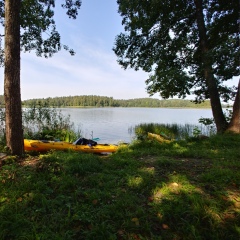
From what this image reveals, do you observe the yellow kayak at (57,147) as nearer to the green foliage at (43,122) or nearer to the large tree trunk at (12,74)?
the large tree trunk at (12,74)

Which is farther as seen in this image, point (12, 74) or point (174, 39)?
point (174, 39)

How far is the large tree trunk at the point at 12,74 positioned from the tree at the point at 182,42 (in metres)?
5.79

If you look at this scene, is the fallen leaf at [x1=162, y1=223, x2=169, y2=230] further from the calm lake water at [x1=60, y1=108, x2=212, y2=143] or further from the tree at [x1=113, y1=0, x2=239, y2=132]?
the calm lake water at [x1=60, y1=108, x2=212, y2=143]

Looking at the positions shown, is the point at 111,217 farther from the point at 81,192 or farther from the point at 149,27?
the point at 149,27

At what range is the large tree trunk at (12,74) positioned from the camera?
4.05m

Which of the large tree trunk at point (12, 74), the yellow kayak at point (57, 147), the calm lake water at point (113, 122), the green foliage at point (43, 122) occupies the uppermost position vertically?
the large tree trunk at point (12, 74)

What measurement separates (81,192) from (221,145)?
16.2 ft

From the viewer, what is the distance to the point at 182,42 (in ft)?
28.1

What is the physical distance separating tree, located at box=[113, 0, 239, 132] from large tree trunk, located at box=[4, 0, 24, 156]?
579 centimetres

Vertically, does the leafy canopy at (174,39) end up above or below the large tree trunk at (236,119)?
above

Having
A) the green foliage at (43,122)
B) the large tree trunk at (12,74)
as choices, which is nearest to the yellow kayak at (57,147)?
the large tree trunk at (12,74)

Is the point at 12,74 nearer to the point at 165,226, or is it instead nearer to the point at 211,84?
the point at 165,226

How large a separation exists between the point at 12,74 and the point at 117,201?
12.1ft

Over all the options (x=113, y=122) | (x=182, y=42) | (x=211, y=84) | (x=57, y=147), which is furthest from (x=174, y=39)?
(x=113, y=122)
